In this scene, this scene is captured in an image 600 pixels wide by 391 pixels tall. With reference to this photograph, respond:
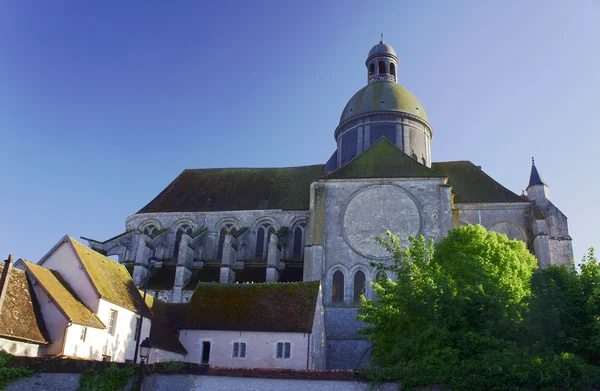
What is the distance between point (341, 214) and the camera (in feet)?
105

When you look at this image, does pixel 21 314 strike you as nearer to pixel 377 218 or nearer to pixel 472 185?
pixel 377 218

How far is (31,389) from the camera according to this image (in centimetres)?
1670

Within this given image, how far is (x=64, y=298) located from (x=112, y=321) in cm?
245

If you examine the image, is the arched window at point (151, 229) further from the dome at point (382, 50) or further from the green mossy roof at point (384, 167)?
the dome at point (382, 50)

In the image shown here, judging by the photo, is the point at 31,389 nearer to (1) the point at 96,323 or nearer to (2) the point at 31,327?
(2) the point at 31,327

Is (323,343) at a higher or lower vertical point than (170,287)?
lower

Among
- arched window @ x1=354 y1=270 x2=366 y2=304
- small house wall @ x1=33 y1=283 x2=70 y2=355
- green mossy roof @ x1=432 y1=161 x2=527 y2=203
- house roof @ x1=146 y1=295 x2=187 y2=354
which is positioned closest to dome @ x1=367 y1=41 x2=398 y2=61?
green mossy roof @ x1=432 y1=161 x2=527 y2=203

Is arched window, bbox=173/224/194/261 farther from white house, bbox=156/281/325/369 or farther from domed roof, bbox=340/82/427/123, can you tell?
domed roof, bbox=340/82/427/123

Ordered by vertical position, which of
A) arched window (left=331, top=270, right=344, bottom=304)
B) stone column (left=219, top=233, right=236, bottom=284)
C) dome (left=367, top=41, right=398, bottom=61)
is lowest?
arched window (left=331, top=270, right=344, bottom=304)

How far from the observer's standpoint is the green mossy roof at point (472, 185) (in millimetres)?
35562

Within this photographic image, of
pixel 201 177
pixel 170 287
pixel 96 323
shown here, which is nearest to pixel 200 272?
pixel 170 287

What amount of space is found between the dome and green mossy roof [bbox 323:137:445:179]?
1225 centimetres

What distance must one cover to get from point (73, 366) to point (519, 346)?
14.0m

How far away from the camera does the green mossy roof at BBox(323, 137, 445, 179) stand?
106ft
